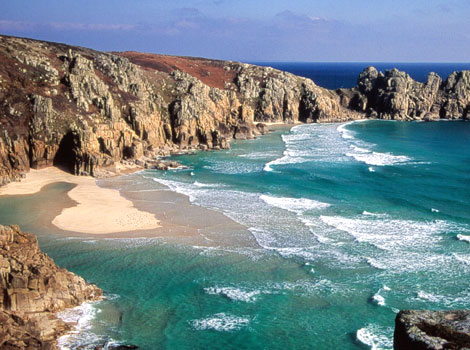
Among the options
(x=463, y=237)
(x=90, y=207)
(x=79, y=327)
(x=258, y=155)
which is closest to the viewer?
(x=79, y=327)

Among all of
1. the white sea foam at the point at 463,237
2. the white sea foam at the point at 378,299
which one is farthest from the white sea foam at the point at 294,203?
the white sea foam at the point at 378,299

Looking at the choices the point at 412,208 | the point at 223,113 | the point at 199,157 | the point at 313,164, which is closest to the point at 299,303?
the point at 412,208

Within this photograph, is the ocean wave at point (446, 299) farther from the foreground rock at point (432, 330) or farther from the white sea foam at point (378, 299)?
the foreground rock at point (432, 330)

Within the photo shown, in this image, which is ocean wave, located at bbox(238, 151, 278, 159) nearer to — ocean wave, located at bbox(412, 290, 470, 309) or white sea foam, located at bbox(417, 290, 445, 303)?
ocean wave, located at bbox(412, 290, 470, 309)

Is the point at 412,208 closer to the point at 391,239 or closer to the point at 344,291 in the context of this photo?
the point at 391,239

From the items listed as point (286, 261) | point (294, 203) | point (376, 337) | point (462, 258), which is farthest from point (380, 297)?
point (294, 203)

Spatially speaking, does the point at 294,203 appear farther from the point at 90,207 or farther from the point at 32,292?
the point at 32,292
